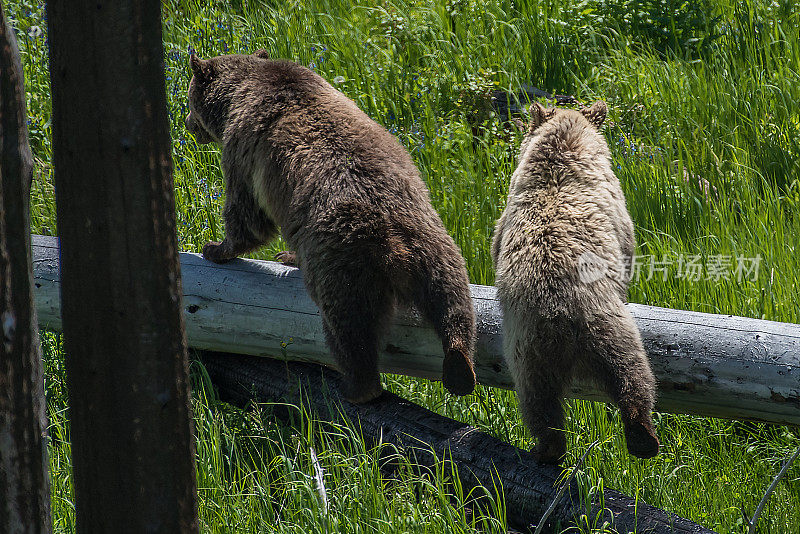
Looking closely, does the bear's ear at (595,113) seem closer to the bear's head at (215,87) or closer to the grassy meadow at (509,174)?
the grassy meadow at (509,174)

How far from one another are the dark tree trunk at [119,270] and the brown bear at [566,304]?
5.76ft

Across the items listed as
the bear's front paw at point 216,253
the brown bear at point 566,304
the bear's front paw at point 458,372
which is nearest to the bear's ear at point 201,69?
the bear's front paw at point 216,253

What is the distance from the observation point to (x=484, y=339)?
4438mm

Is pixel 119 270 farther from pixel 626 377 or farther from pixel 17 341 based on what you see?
pixel 626 377

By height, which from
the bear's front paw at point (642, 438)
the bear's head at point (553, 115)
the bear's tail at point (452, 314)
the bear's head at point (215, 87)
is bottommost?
the bear's front paw at point (642, 438)

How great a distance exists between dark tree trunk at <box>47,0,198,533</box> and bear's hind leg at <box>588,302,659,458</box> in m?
1.88

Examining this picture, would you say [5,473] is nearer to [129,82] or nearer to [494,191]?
[129,82]

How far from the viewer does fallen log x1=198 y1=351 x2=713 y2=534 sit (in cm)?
369

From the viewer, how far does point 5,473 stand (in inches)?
92.4

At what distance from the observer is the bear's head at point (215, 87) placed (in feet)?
→ 17.4

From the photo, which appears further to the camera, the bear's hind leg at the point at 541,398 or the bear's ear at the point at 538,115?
the bear's ear at the point at 538,115

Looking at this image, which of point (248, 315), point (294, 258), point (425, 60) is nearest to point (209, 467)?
point (248, 315)

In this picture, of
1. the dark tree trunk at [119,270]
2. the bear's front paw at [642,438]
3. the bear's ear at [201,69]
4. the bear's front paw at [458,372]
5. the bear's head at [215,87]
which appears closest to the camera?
the dark tree trunk at [119,270]

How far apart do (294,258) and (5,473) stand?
293 centimetres
